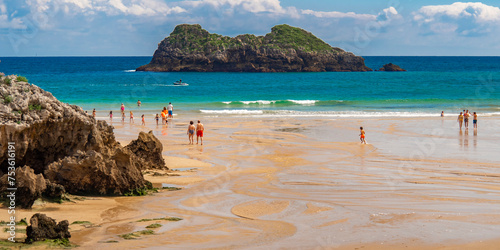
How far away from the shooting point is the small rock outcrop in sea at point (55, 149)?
34.6 feet

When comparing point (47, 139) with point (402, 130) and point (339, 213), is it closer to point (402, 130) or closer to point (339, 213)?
point (339, 213)

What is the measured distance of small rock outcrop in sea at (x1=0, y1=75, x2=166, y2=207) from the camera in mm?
10555

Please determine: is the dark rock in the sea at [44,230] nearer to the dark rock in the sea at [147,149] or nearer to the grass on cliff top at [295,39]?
the dark rock in the sea at [147,149]

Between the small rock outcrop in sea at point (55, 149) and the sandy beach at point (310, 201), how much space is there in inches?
18.3

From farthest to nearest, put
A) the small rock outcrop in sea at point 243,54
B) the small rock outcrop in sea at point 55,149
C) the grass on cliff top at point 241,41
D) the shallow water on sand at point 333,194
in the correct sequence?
the grass on cliff top at point 241,41 < the small rock outcrop in sea at point 243,54 < the small rock outcrop in sea at point 55,149 < the shallow water on sand at point 333,194

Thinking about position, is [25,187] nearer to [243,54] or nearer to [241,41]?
[243,54]

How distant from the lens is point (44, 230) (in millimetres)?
8062

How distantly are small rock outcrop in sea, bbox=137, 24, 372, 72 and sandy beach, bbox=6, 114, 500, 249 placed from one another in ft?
314

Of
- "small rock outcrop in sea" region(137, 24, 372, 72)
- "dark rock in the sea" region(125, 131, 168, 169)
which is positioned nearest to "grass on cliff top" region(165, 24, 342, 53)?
"small rock outcrop in sea" region(137, 24, 372, 72)

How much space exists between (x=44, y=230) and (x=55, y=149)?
13.0ft

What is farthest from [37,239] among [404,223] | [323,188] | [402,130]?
[402,130]

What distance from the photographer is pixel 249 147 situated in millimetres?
21625

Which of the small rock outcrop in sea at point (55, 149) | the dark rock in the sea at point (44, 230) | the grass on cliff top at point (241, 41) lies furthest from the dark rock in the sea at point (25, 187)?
the grass on cliff top at point (241, 41)

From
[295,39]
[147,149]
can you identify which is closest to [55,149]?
[147,149]
